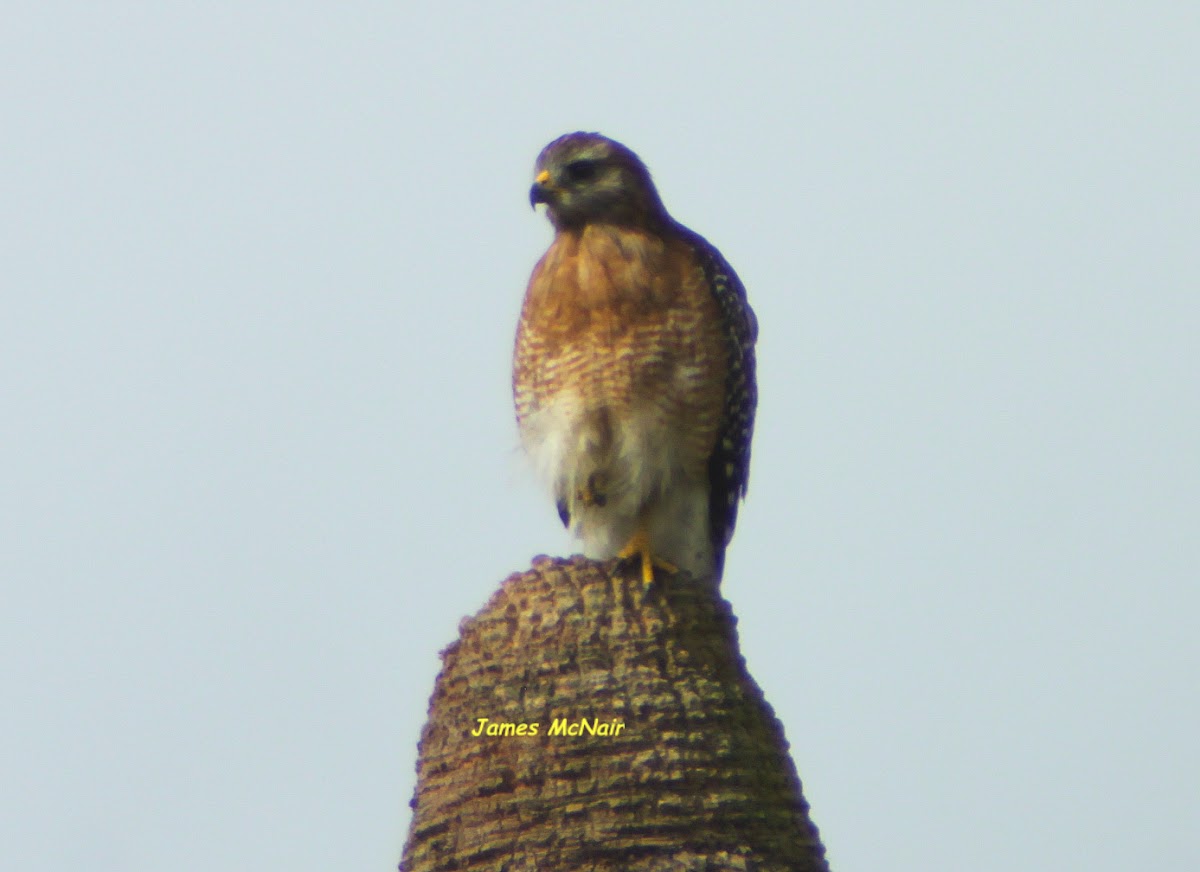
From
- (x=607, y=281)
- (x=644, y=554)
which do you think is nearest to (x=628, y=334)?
(x=607, y=281)

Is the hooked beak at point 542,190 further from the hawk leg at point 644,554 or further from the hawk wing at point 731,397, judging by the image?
the hawk leg at point 644,554

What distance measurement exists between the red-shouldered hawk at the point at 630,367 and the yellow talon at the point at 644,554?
0.02 meters

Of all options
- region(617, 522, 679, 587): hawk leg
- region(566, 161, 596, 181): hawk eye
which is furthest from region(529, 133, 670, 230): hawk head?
region(617, 522, 679, 587): hawk leg

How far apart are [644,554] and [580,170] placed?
1982 mm

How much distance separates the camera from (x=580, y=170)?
30.5ft

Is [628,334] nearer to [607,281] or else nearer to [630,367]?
[630,367]

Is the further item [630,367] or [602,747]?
[630,367]

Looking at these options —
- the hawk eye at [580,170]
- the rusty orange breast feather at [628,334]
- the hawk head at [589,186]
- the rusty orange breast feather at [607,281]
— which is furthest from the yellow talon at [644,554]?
the hawk eye at [580,170]

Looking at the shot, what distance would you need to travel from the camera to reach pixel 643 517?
898 centimetres

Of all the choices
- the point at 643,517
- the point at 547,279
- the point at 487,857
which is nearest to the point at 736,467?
the point at 643,517

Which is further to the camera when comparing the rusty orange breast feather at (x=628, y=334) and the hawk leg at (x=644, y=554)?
the rusty orange breast feather at (x=628, y=334)

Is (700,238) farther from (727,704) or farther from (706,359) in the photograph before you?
(727,704)

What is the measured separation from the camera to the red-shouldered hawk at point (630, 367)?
8781mm

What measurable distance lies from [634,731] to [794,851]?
2.21 feet
